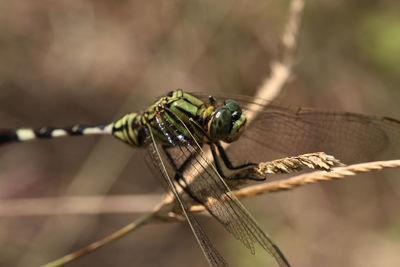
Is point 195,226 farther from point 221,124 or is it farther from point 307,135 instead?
point 307,135

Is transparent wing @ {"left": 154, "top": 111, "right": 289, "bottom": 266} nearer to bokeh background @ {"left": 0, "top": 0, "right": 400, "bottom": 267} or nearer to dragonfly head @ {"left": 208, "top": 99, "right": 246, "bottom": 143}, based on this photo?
dragonfly head @ {"left": 208, "top": 99, "right": 246, "bottom": 143}

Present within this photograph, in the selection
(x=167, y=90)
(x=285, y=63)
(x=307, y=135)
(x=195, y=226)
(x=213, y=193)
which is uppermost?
(x=167, y=90)

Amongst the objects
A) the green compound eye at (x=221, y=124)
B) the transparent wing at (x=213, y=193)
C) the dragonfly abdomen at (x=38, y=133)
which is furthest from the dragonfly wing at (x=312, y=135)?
the dragonfly abdomen at (x=38, y=133)

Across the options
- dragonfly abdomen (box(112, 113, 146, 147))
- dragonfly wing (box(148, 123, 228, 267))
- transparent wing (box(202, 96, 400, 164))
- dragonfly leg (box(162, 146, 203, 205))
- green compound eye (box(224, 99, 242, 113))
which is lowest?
dragonfly wing (box(148, 123, 228, 267))

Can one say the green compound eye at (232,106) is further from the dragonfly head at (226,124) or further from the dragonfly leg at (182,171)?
the dragonfly leg at (182,171)

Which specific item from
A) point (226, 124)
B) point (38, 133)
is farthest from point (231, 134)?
point (38, 133)

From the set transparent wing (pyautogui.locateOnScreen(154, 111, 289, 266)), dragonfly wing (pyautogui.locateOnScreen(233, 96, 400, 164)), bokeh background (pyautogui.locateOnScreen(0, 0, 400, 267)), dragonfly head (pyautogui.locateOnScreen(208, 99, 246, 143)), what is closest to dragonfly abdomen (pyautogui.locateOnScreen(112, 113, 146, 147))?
transparent wing (pyautogui.locateOnScreen(154, 111, 289, 266))

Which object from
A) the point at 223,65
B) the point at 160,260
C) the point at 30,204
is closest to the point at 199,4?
the point at 223,65
